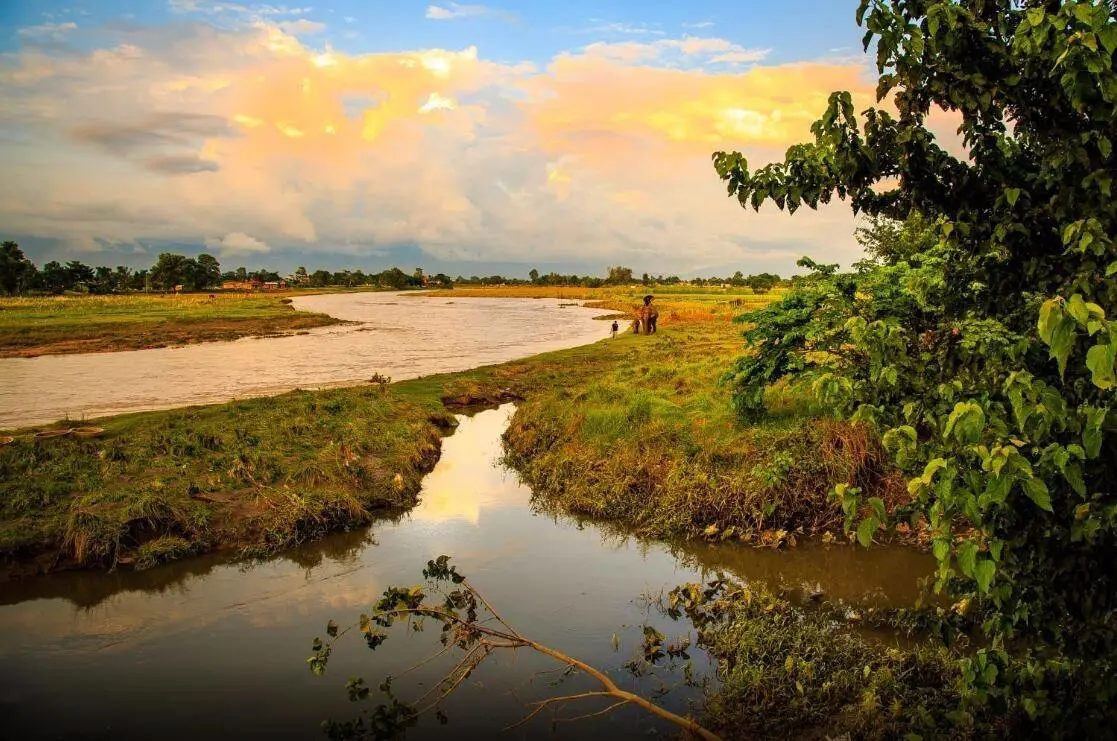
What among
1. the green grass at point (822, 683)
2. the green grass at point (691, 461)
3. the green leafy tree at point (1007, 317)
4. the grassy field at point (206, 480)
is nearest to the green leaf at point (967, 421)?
the green leafy tree at point (1007, 317)

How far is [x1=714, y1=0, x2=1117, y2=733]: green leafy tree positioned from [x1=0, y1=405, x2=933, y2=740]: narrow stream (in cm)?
414

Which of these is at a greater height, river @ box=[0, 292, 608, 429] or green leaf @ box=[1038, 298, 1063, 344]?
green leaf @ box=[1038, 298, 1063, 344]

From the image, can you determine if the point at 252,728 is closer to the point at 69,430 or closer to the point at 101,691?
the point at 101,691

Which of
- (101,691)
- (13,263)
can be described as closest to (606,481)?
(101,691)

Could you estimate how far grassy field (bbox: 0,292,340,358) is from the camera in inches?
1664

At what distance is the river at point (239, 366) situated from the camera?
77.5 ft

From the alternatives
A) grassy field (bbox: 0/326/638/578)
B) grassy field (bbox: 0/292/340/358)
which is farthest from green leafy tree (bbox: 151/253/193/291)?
grassy field (bbox: 0/326/638/578)

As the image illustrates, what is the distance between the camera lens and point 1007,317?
13.8 feet

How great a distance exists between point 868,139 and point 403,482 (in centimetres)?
1236

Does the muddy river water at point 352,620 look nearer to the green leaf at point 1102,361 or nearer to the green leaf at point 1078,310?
the green leaf at point 1102,361

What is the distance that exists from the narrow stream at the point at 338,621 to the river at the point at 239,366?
12438 millimetres

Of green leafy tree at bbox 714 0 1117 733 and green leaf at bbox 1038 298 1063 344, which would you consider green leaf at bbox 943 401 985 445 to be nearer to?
green leafy tree at bbox 714 0 1117 733

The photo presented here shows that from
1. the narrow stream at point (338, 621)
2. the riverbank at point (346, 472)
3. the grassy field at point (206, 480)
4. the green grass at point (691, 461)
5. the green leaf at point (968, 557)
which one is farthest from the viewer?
the green grass at point (691, 461)

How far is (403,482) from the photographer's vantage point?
48.2 feet
